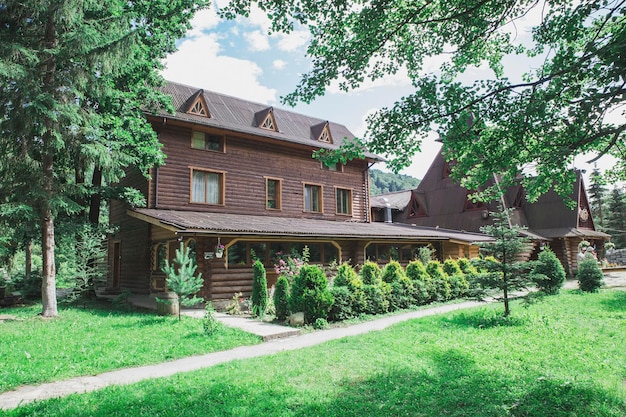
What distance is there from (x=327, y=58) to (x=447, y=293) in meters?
12.2

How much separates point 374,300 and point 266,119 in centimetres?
1216

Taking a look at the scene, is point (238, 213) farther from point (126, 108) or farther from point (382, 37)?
point (382, 37)

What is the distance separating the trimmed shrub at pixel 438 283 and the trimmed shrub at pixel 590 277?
18.2ft

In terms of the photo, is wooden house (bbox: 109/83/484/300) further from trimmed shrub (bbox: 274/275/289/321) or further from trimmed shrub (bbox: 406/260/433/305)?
trimmed shrub (bbox: 406/260/433/305)

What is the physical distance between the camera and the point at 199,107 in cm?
1895

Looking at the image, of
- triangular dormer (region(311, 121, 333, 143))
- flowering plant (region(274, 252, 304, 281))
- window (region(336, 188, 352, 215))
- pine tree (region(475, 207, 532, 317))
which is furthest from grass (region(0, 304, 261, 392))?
triangular dormer (region(311, 121, 333, 143))

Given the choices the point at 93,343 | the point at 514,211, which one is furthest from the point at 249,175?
the point at 514,211

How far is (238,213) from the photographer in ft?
62.4

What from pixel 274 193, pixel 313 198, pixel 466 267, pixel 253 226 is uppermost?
pixel 274 193

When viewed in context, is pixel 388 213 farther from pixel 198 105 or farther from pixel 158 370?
pixel 158 370

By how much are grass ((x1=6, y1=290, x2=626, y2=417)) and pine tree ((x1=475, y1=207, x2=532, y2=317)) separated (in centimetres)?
192

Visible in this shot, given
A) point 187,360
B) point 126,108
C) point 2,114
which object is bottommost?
point 187,360

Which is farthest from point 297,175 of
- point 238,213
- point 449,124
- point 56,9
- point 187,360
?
point 449,124

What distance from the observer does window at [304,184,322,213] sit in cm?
2195
